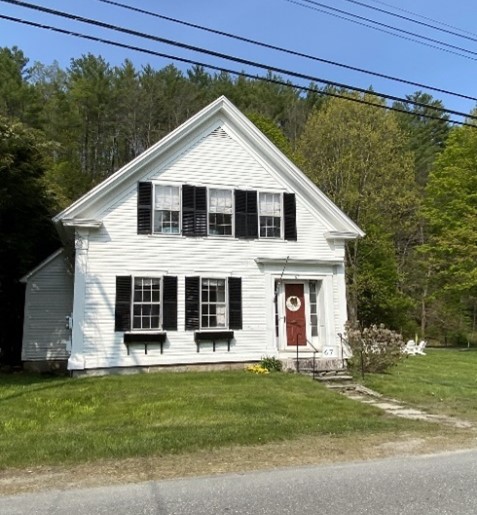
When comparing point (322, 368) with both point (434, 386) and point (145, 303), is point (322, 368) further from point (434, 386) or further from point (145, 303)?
point (145, 303)

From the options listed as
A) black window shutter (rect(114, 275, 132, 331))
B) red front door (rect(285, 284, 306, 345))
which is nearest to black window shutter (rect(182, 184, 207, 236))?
black window shutter (rect(114, 275, 132, 331))

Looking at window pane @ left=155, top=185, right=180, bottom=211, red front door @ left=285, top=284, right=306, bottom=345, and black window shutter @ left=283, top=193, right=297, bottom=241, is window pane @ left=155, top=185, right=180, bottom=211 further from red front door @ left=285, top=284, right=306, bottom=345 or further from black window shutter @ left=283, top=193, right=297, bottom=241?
red front door @ left=285, top=284, right=306, bottom=345

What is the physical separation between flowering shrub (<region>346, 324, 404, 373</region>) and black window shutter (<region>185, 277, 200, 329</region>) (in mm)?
4407

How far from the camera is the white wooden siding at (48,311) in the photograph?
55.0 ft

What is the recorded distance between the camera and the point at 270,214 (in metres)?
16.2

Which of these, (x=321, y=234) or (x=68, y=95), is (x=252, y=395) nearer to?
(x=321, y=234)

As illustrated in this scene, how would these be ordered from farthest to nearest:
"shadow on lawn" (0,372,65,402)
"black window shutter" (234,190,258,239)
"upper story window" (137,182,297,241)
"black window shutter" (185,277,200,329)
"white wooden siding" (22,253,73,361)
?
"white wooden siding" (22,253,73,361) < "black window shutter" (234,190,258,239) < "upper story window" (137,182,297,241) < "black window shutter" (185,277,200,329) < "shadow on lawn" (0,372,65,402)

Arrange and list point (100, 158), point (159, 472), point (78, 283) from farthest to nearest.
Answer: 1. point (100, 158)
2. point (78, 283)
3. point (159, 472)

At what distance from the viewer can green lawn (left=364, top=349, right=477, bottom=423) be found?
34.5ft

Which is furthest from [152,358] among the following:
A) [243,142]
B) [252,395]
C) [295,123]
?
[295,123]

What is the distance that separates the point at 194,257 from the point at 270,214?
9.11ft

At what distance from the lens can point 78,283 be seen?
46.5 ft

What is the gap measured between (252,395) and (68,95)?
37343mm

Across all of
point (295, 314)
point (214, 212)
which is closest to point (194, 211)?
point (214, 212)
